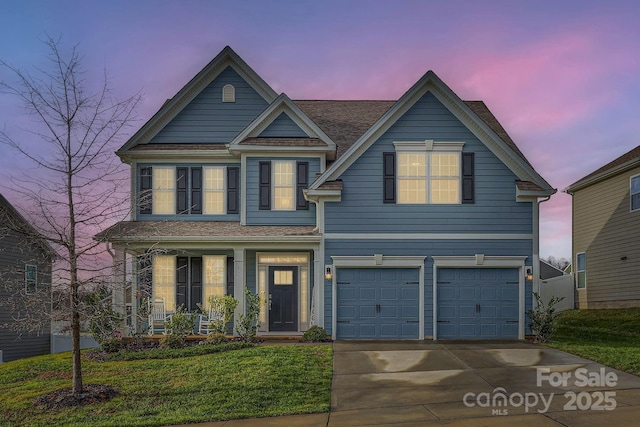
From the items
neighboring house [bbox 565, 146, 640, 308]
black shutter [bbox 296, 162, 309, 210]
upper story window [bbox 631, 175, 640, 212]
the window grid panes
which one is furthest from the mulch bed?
upper story window [bbox 631, 175, 640, 212]

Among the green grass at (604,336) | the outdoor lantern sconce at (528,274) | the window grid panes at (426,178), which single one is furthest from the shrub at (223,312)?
the green grass at (604,336)

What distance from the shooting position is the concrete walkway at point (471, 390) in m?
9.98

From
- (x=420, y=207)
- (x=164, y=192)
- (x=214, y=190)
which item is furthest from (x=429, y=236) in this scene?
(x=164, y=192)

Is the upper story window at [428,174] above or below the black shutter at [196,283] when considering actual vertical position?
above

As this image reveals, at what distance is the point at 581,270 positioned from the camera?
97.5 feet

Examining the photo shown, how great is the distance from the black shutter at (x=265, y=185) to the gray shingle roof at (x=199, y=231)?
0.75 m

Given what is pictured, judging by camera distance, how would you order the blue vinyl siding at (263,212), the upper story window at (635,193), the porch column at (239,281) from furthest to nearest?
the upper story window at (635,193) < the blue vinyl siding at (263,212) < the porch column at (239,281)

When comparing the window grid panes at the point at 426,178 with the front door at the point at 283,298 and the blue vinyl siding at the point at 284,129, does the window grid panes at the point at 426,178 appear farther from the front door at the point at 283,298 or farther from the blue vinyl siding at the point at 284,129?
the front door at the point at 283,298

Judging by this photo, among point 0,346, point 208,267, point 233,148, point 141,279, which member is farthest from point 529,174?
point 0,346

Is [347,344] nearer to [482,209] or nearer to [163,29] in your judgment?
[482,209]

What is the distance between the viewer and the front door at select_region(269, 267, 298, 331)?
2016 cm

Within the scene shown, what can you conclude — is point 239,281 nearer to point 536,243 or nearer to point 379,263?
point 379,263

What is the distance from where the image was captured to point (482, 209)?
62.4 ft

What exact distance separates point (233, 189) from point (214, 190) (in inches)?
25.3
